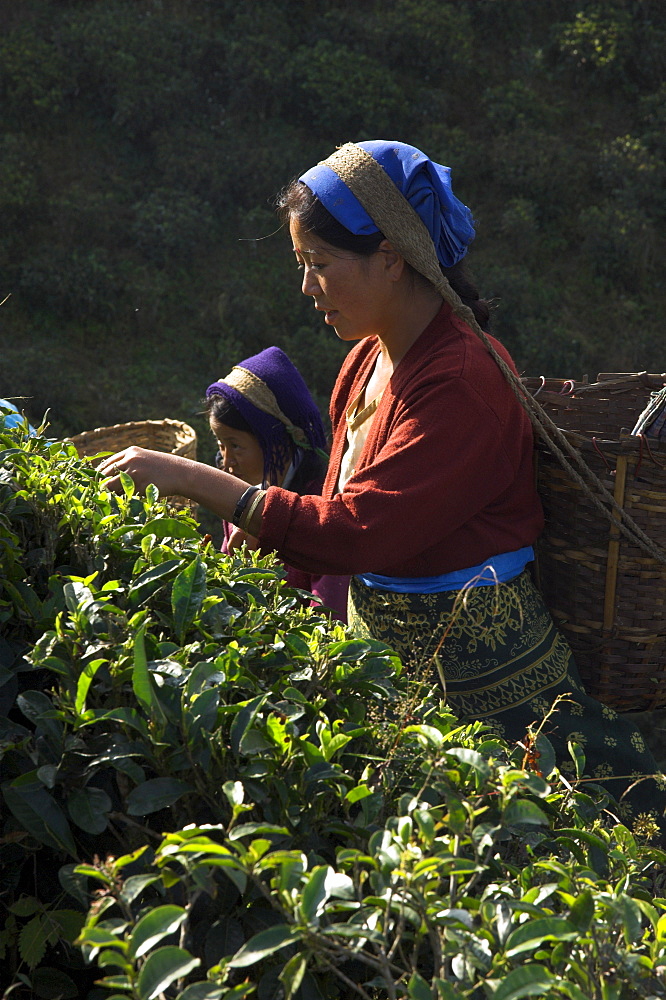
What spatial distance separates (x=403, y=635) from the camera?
2.12 m

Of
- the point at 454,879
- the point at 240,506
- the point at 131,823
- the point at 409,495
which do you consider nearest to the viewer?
the point at 454,879

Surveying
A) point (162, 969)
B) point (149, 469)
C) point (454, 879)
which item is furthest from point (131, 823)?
point (149, 469)

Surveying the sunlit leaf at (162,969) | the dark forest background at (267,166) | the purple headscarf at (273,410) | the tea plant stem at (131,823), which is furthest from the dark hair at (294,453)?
the dark forest background at (267,166)

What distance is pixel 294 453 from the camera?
314 cm

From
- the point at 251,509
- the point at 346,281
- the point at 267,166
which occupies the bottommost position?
the point at 267,166

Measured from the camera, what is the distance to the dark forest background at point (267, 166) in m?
7.80

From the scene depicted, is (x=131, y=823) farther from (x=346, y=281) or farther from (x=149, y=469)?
(x=346, y=281)

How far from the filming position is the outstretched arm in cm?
194

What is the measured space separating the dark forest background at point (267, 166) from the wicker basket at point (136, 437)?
2945mm

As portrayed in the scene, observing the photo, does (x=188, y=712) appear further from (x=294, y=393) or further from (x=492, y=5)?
(x=492, y=5)

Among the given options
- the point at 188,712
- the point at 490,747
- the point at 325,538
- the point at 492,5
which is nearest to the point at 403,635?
the point at 325,538

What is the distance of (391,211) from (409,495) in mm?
591

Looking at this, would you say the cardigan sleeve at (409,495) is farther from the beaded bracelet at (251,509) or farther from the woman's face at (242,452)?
the woman's face at (242,452)

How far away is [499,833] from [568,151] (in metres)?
9.19
